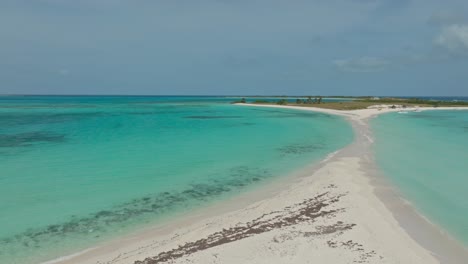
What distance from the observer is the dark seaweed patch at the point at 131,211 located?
10.0m

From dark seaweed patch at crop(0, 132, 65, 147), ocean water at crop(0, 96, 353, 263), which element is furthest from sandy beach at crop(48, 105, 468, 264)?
dark seaweed patch at crop(0, 132, 65, 147)

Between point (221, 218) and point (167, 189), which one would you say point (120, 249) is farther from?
point (167, 189)

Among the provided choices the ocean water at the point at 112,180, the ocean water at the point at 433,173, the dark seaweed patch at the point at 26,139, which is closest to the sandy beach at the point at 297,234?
the ocean water at the point at 433,173

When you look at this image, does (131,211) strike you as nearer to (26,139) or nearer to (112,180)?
(112,180)

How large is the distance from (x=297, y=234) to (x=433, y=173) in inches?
477

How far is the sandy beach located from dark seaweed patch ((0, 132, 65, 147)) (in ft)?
75.4

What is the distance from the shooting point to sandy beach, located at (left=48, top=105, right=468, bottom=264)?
337 inches

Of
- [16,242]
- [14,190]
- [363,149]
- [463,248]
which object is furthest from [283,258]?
[363,149]

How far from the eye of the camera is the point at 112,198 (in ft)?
45.0

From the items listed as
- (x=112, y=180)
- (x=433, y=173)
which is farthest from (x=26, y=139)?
(x=433, y=173)

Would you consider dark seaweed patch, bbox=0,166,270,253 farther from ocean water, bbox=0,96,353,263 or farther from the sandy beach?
the sandy beach

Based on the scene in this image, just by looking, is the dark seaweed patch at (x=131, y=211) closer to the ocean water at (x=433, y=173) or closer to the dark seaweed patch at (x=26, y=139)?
the ocean water at (x=433, y=173)

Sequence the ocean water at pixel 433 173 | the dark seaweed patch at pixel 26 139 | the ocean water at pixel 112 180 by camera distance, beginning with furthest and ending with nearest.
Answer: the dark seaweed patch at pixel 26 139 → the ocean water at pixel 433 173 → the ocean water at pixel 112 180

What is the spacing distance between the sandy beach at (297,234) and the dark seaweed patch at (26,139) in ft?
75.4
